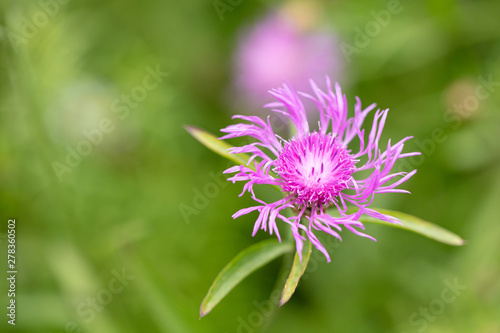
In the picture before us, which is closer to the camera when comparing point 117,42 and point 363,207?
point 363,207

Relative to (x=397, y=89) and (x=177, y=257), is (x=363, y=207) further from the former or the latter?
(x=397, y=89)

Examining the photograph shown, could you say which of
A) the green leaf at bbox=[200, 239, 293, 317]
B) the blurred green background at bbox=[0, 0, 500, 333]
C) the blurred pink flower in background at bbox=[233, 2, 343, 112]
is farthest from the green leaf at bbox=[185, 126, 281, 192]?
the blurred pink flower in background at bbox=[233, 2, 343, 112]

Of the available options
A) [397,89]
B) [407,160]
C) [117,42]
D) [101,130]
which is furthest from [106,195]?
[397,89]

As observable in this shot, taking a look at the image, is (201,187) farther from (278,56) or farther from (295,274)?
(295,274)

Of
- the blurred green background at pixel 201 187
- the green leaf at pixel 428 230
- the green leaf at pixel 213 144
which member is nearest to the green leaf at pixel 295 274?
the green leaf at pixel 428 230

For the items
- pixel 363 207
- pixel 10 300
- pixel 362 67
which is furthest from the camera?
pixel 362 67

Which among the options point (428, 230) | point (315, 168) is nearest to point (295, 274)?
point (315, 168)
